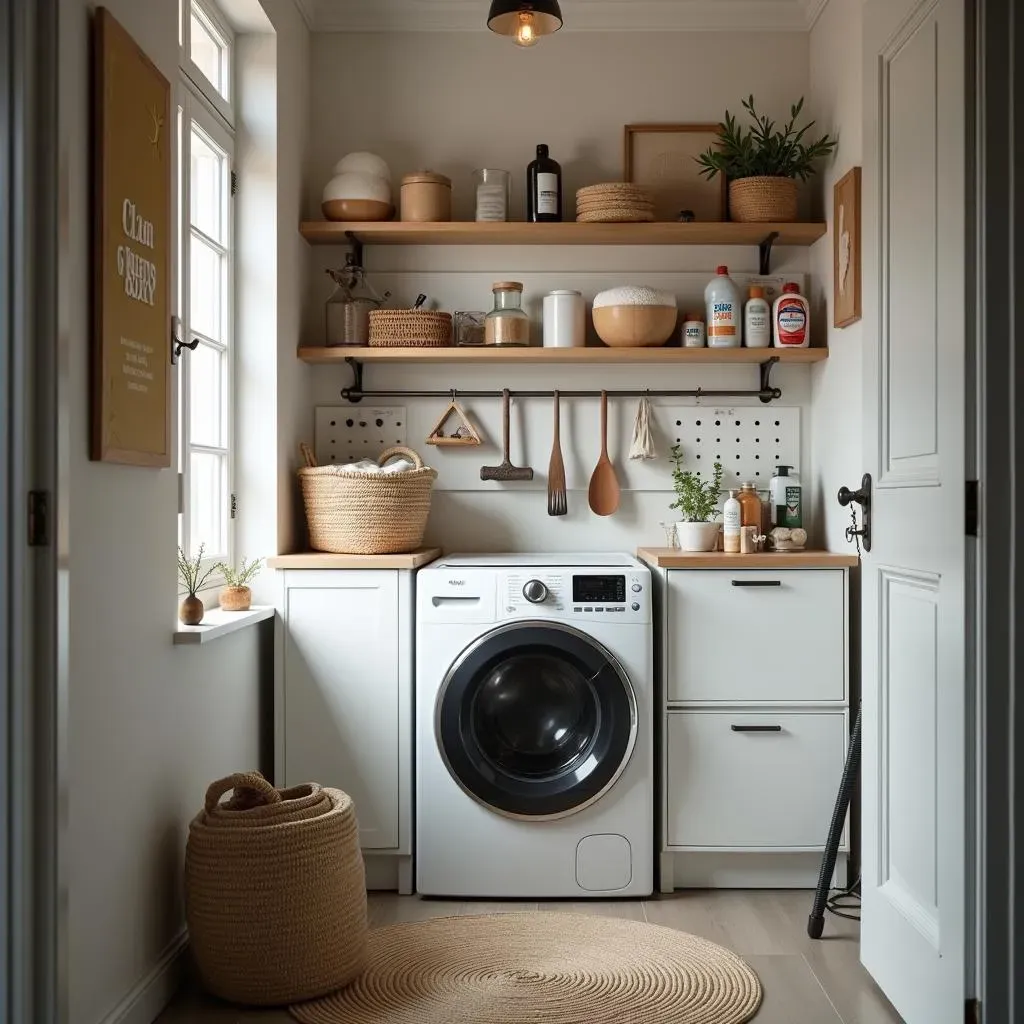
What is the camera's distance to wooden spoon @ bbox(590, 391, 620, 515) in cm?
347

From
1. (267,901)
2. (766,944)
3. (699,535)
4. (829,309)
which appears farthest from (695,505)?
(267,901)

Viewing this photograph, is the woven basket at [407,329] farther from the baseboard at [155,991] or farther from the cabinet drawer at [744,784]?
the baseboard at [155,991]

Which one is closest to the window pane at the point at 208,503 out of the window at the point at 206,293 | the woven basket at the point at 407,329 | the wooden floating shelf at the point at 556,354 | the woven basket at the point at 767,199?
the window at the point at 206,293

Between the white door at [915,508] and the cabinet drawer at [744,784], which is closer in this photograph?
the white door at [915,508]

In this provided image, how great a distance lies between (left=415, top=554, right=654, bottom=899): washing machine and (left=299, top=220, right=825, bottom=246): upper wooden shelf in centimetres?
106

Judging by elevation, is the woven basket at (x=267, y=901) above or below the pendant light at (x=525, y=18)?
below

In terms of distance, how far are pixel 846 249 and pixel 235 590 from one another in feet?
6.24

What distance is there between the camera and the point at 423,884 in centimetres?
291

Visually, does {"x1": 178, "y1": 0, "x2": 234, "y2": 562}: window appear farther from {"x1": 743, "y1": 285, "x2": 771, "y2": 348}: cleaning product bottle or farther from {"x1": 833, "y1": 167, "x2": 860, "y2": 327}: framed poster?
{"x1": 833, "y1": 167, "x2": 860, "y2": 327}: framed poster

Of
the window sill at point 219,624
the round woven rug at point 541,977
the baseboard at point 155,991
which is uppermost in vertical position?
the window sill at point 219,624

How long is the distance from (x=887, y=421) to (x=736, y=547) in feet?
3.15

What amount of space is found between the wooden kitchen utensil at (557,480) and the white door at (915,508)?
1256 millimetres
